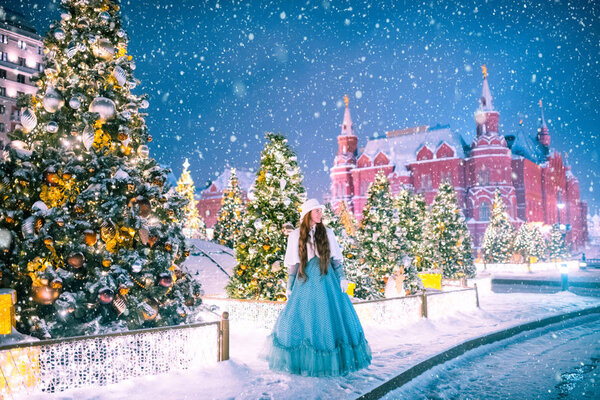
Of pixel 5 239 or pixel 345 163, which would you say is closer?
pixel 5 239

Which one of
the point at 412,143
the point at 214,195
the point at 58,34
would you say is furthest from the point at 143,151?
the point at 214,195

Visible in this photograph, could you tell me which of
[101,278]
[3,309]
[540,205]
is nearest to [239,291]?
[101,278]

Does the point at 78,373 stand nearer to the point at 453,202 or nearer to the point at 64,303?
the point at 64,303

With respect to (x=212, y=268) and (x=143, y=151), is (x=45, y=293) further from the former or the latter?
(x=212, y=268)

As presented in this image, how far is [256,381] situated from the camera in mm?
5574

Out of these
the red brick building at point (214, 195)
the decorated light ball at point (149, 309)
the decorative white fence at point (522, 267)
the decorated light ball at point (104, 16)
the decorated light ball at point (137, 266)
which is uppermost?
the red brick building at point (214, 195)

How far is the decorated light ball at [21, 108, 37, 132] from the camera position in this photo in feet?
21.0

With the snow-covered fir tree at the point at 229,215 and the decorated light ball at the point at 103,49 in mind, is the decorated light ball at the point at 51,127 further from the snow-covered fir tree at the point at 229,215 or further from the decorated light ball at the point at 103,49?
the snow-covered fir tree at the point at 229,215

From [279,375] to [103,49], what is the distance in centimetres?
545

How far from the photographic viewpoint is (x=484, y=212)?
189 ft

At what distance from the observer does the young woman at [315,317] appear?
5477 mm

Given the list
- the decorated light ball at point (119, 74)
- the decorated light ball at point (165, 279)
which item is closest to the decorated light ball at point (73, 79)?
the decorated light ball at point (119, 74)

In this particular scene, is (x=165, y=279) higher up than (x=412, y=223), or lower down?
lower down

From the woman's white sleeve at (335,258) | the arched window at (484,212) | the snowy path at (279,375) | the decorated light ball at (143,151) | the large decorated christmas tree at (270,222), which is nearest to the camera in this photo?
the snowy path at (279,375)
